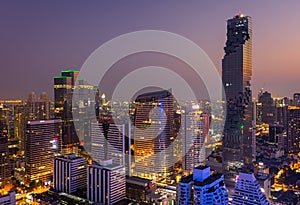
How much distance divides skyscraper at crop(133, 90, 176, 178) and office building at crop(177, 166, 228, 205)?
2.96 meters

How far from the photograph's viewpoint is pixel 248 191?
3561 millimetres

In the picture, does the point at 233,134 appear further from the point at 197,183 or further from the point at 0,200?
the point at 0,200

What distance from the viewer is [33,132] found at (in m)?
6.82

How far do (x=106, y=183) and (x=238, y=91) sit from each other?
4.94 meters

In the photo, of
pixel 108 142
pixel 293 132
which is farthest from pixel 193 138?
pixel 293 132

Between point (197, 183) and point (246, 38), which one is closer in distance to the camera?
point (197, 183)

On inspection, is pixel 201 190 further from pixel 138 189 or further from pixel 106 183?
pixel 106 183

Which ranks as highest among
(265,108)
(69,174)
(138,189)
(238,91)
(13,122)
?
(238,91)

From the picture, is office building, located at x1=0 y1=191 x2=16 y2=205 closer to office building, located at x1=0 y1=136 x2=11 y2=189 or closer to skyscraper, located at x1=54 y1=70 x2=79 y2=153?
office building, located at x1=0 y1=136 x2=11 y2=189

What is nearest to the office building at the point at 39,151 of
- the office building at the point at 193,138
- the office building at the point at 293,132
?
the office building at the point at 193,138

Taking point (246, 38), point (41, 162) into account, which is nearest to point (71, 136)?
point (41, 162)

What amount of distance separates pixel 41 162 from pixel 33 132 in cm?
83

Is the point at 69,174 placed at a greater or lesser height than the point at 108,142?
lesser

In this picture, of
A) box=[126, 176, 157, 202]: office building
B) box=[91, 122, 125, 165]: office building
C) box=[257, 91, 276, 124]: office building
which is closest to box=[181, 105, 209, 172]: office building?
box=[126, 176, 157, 202]: office building
